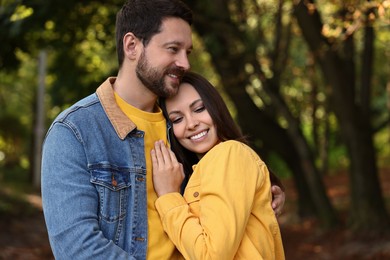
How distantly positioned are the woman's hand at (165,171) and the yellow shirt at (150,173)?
1.1 inches

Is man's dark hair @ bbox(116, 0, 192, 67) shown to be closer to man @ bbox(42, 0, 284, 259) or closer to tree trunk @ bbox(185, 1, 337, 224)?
man @ bbox(42, 0, 284, 259)

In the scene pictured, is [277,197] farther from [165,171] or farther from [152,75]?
[152,75]

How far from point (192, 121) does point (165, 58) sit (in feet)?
1.20

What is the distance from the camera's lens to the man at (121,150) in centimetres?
265

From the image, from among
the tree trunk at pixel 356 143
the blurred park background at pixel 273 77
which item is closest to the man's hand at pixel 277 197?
the blurred park background at pixel 273 77

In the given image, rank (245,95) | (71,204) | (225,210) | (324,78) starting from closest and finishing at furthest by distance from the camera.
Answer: (71,204), (225,210), (324,78), (245,95)

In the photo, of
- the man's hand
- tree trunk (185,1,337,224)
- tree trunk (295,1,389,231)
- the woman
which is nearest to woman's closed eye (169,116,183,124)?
the woman

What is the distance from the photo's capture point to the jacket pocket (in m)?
2.75

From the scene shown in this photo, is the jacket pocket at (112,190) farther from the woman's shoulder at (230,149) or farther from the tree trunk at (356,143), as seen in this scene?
the tree trunk at (356,143)

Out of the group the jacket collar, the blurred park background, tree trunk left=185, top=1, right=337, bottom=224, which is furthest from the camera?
tree trunk left=185, top=1, right=337, bottom=224

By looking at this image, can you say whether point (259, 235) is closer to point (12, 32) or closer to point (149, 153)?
point (149, 153)

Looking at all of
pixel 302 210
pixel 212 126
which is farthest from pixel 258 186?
pixel 302 210

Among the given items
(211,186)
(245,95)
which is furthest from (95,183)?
(245,95)

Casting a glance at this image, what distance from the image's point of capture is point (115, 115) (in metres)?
2.93
